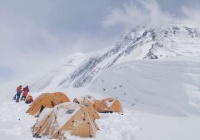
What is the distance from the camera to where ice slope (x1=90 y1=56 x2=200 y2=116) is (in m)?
23.2

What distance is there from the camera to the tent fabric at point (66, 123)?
49.0ft

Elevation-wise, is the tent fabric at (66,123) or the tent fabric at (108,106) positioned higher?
the tent fabric at (108,106)

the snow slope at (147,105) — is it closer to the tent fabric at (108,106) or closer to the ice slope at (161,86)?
the ice slope at (161,86)

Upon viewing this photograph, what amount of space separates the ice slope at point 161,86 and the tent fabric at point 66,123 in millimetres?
8868

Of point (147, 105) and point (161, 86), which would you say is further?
point (161, 86)

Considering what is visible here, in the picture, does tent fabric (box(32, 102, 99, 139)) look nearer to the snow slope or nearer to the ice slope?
the snow slope

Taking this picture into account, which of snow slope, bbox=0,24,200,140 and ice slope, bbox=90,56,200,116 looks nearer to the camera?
snow slope, bbox=0,24,200,140

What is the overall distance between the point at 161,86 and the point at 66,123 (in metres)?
13.8

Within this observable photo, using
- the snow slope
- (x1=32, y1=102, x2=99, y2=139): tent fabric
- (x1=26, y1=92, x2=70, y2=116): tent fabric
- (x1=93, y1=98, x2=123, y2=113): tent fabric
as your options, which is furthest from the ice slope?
(x1=32, y1=102, x2=99, y2=139): tent fabric

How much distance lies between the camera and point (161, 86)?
27.0 metres

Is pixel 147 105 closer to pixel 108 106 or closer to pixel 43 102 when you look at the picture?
pixel 108 106

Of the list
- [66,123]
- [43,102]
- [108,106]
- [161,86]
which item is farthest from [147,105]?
[66,123]

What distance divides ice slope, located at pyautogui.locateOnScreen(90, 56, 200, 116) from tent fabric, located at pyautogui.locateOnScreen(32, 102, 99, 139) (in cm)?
887

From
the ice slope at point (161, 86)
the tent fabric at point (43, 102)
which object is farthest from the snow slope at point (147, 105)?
the tent fabric at point (43, 102)
